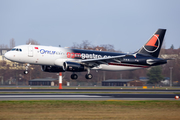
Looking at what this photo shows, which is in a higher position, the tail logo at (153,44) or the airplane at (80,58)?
the tail logo at (153,44)

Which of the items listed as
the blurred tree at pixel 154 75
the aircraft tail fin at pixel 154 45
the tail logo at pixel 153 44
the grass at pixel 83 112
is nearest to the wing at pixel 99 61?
the aircraft tail fin at pixel 154 45

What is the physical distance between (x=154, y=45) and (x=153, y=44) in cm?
27

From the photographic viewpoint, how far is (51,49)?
46.2 meters

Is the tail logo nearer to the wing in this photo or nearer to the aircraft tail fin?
the aircraft tail fin

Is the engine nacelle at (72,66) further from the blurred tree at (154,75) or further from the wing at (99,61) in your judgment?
the blurred tree at (154,75)

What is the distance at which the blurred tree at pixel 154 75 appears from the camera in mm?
99562

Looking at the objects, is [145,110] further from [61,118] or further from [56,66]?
[56,66]

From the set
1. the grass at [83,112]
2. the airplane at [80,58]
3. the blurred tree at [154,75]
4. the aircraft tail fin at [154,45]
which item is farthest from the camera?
the blurred tree at [154,75]

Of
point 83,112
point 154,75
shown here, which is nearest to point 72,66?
point 83,112

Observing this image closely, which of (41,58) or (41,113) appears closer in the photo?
(41,113)

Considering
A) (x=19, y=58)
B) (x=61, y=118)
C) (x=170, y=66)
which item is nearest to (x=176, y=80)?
(x=170, y=66)

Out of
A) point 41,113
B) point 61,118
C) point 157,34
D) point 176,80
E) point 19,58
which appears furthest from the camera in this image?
point 176,80

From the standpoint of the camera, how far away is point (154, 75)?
9981cm

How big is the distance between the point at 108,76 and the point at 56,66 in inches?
2205
